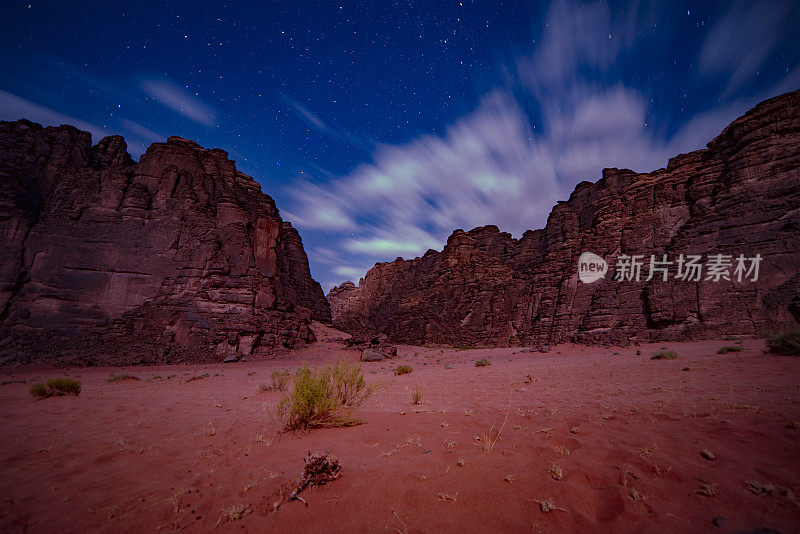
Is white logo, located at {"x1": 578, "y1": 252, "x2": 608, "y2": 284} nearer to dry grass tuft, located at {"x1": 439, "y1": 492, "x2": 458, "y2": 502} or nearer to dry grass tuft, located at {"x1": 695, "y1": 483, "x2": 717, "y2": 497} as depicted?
dry grass tuft, located at {"x1": 695, "y1": 483, "x2": 717, "y2": 497}

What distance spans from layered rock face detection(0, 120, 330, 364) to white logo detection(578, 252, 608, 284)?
2848 centimetres

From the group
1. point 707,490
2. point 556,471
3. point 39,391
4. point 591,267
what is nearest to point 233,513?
point 556,471

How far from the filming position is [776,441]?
2648mm

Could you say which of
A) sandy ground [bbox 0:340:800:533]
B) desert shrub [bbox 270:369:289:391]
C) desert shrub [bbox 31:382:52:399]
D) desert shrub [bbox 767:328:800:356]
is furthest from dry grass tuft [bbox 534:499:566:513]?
desert shrub [bbox 31:382:52:399]

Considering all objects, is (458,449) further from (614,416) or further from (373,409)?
(373,409)

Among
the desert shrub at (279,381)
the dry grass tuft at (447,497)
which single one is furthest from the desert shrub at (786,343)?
the desert shrub at (279,381)

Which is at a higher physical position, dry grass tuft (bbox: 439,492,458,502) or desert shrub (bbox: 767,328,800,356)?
desert shrub (bbox: 767,328,800,356)

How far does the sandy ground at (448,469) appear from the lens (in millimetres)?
2102

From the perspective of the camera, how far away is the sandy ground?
82.7 inches

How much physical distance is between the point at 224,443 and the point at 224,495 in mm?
1703

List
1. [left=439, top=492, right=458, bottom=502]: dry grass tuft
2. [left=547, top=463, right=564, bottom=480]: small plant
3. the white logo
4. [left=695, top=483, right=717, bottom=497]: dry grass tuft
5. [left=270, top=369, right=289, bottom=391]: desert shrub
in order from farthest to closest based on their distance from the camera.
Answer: the white logo
[left=270, top=369, right=289, bottom=391]: desert shrub
[left=547, top=463, right=564, bottom=480]: small plant
[left=439, top=492, right=458, bottom=502]: dry grass tuft
[left=695, top=483, right=717, bottom=497]: dry grass tuft

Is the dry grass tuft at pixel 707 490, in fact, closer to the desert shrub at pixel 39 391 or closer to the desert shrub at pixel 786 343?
the desert shrub at pixel 786 343

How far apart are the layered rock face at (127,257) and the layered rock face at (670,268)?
71.8 ft

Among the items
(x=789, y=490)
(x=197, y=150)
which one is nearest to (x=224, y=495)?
(x=789, y=490)
